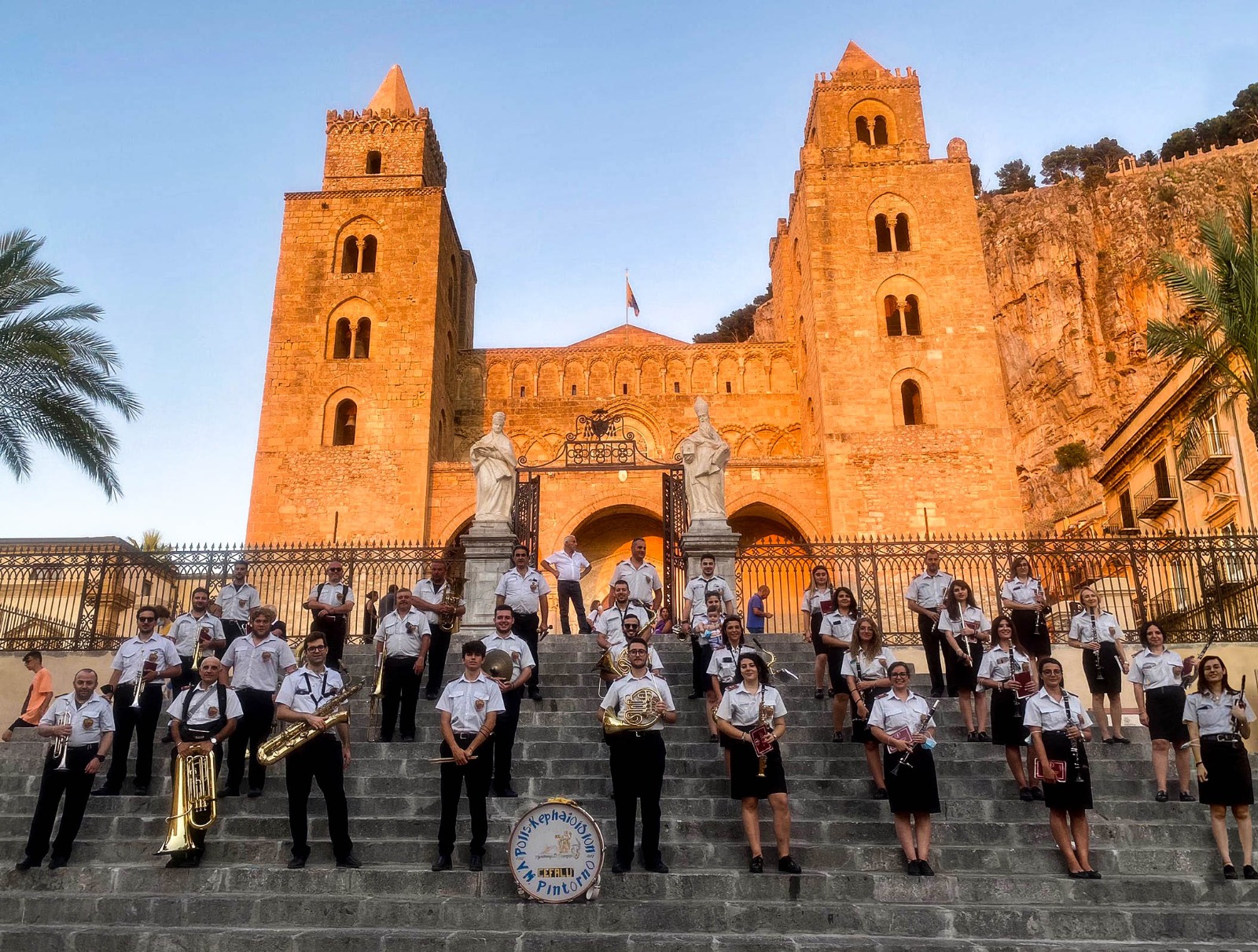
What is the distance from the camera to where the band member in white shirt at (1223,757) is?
20.9 feet

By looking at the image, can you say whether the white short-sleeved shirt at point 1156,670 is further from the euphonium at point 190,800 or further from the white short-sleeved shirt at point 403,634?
the euphonium at point 190,800

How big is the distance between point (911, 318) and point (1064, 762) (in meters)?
22.6

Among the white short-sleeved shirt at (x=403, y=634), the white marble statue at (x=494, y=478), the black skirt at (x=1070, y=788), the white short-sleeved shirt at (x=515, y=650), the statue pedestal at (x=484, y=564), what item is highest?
the white marble statue at (x=494, y=478)

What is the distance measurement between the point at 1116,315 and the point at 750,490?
27752 millimetres

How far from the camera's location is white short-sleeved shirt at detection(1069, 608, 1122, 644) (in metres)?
8.61

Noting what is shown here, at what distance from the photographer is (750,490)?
2514 centimetres

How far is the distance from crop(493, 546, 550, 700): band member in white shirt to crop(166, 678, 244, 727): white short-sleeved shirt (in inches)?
104

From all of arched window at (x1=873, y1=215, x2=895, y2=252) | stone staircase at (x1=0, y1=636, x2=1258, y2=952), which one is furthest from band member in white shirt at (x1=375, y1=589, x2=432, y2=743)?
arched window at (x1=873, y1=215, x2=895, y2=252)

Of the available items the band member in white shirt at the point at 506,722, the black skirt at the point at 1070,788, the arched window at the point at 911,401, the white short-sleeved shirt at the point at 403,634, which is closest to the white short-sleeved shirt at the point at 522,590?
the white short-sleeved shirt at the point at 403,634

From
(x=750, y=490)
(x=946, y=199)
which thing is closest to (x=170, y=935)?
(x=750, y=490)

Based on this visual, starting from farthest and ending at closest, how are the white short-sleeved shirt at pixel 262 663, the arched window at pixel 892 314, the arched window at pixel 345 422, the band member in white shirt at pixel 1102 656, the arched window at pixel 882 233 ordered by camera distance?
the arched window at pixel 882 233 → the arched window at pixel 892 314 → the arched window at pixel 345 422 → the band member in white shirt at pixel 1102 656 → the white short-sleeved shirt at pixel 262 663

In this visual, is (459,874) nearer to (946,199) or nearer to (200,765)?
(200,765)

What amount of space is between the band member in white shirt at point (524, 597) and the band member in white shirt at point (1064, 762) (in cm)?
448

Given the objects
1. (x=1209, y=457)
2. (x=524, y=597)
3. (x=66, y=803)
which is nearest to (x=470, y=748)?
(x=66, y=803)
